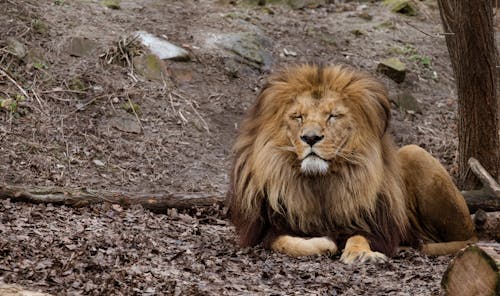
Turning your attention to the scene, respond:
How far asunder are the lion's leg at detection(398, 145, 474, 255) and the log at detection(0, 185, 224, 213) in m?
1.77

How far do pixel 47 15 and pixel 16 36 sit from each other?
889mm

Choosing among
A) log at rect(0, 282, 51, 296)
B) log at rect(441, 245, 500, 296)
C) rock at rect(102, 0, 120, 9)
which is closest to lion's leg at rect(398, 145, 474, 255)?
log at rect(441, 245, 500, 296)

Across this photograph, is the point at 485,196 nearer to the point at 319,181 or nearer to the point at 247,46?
the point at 319,181

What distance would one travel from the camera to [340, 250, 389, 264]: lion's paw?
525 centimetres

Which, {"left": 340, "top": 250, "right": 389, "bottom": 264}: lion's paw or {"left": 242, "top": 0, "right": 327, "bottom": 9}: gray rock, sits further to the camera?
{"left": 242, "top": 0, "right": 327, "bottom": 9}: gray rock

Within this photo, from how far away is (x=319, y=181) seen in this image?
562 centimetres

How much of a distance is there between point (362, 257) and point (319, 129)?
86 cm

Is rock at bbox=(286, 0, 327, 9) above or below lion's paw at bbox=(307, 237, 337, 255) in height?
above

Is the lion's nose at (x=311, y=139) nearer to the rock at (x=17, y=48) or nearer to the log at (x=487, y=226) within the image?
the log at (x=487, y=226)

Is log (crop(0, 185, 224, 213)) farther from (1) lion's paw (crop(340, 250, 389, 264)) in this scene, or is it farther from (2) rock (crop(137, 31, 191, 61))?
(2) rock (crop(137, 31, 191, 61))

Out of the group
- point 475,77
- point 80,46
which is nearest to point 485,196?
point 475,77

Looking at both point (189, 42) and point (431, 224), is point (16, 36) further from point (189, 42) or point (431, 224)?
point (431, 224)

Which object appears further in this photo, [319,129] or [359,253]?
[319,129]

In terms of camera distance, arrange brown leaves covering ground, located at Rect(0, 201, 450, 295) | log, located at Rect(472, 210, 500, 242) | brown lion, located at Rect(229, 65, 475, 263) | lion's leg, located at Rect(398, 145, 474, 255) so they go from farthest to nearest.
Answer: log, located at Rect(472, 210, 500, 242) → lion's leg, located at Rect(398, 145, 474, 255) → brown lion, located at Rect(229, 65, 475, 263) → brown leaves covering ground, located at Rect(0, 201, 450, 295)
